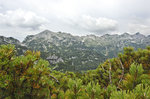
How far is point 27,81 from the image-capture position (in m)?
1.74

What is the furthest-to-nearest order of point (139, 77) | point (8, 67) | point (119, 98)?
1. point (139, 77)
2. point (8, 67)
3. point (119, 98)

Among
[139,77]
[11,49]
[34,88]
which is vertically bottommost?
[34,88]

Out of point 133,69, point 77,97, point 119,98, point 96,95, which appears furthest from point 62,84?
point 119,98

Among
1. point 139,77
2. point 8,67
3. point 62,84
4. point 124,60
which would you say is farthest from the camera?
point 124,60

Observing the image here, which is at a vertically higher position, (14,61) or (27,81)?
(14,61)

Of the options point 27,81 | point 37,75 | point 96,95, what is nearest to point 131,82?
point 96,95

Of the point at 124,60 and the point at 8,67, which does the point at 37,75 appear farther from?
the point at 124,60

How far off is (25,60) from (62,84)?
3.41 meters

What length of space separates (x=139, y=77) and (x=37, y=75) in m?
1.94

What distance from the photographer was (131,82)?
83.8 inches

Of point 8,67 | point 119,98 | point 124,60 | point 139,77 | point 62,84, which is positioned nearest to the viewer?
point 119,98

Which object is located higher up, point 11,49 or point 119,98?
point 11,49

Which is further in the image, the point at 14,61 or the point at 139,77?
the point at 139,77

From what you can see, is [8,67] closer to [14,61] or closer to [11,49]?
[14,61]
